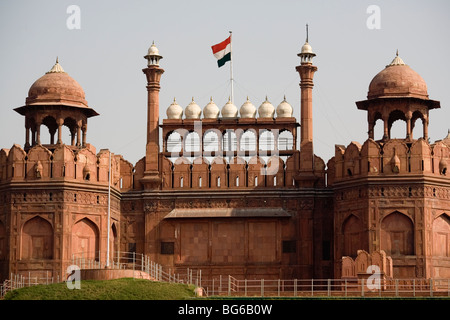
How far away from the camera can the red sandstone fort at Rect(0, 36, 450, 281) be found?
70438mm

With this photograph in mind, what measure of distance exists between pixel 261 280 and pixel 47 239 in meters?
10.1

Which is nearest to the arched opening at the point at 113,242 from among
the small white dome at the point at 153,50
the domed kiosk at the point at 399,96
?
the small white dome at the point at 153,50

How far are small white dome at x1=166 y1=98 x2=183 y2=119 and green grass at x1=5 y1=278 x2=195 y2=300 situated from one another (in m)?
13.1

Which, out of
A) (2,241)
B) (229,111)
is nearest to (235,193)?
(229,111)

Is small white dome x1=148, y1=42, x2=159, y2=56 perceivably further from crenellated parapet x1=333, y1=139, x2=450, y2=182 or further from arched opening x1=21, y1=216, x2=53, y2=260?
crenellated parapet x1=333, y1=139, x2=450, y2=182

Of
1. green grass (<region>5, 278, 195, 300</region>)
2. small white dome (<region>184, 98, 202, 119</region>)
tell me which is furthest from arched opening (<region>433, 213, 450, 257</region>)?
small white dome (<region>184, 98, 202, 119</region>)

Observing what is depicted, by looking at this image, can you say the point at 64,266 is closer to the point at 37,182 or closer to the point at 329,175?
the point at 37,182

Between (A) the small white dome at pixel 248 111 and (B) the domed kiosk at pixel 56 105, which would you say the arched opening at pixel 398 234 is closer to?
(A) the small white dome at pixel 248 111

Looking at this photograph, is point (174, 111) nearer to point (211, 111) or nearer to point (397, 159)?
point (211, 111)

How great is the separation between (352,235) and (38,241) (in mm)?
13980

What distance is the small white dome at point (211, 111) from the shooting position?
75938 mm
